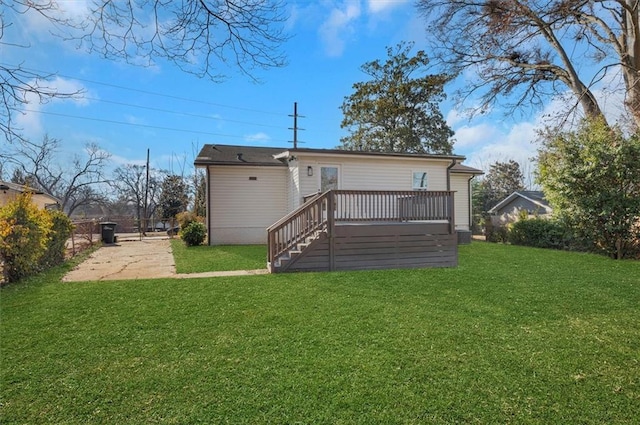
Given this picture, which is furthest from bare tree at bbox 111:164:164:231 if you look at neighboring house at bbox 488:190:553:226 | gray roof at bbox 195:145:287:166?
neighboring house at bbox 488:190:553:226

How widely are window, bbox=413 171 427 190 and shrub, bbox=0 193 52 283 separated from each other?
11.1 m

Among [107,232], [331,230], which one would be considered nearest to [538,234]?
[331,230]

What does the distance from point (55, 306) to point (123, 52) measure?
12.5 feet

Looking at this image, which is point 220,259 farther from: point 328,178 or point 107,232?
point 107,232

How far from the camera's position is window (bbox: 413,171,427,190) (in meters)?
12.8

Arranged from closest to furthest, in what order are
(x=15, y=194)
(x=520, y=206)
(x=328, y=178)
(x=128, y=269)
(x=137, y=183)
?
(x=128, y=269)
(x=15, y=194)
(x=328, y=178)
(x=520, y=206)
(x=137, y=183)

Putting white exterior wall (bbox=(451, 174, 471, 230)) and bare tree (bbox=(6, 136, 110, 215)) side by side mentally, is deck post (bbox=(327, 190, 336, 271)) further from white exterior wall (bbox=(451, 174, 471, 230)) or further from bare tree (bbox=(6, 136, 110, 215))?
bare tree (bbox=(6, 136, 110, 215))

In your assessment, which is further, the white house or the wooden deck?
the white house

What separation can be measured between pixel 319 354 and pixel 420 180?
1067cm

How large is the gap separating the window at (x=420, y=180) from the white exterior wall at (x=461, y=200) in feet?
10.3

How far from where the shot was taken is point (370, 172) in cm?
1219

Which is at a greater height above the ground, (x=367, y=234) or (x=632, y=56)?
(x=632, y=56)

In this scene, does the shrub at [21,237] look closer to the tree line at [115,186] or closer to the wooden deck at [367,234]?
the wooden deck at [367,234]

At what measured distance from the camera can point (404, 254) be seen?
8148mm
